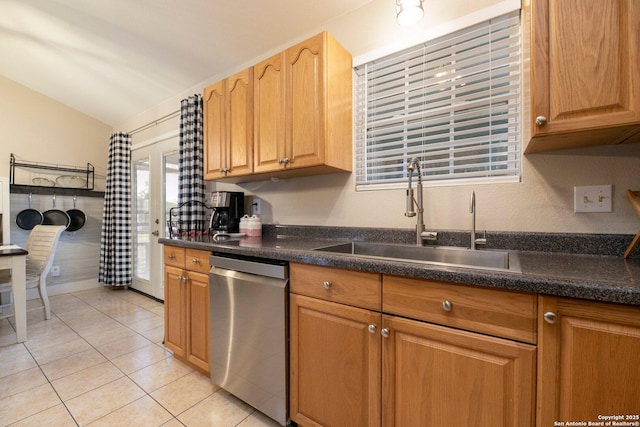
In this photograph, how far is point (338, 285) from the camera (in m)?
1.13

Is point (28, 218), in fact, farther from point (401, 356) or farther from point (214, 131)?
point (401, 356)

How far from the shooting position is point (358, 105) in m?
1.81

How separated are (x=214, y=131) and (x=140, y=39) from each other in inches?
43.8

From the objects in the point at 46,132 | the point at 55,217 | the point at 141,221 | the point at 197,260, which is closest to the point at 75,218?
the point at 55,217

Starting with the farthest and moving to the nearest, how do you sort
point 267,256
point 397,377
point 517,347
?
point 267,256 → point 397,377 → point 517,347

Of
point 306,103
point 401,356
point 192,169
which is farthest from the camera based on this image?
point 192,169

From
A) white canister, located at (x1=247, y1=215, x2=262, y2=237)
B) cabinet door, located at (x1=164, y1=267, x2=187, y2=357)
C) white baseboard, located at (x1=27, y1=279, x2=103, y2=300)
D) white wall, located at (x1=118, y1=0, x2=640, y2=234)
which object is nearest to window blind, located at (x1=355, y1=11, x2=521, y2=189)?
white wall, located at (x1=118, y1=0, x2=640, y2=234)

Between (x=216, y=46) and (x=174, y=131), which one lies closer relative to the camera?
(x=216, y=46)

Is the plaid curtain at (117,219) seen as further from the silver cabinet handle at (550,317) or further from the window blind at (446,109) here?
the silver cabinet handle at (550,317)

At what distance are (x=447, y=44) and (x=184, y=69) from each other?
A: 2.34 m

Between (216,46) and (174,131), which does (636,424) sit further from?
(174,131)

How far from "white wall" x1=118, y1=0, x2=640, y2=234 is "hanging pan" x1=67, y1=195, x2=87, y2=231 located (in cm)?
321

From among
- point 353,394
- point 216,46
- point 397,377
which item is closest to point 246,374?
point 353,394

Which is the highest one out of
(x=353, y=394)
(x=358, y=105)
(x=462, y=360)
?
(x=358, y=105)
